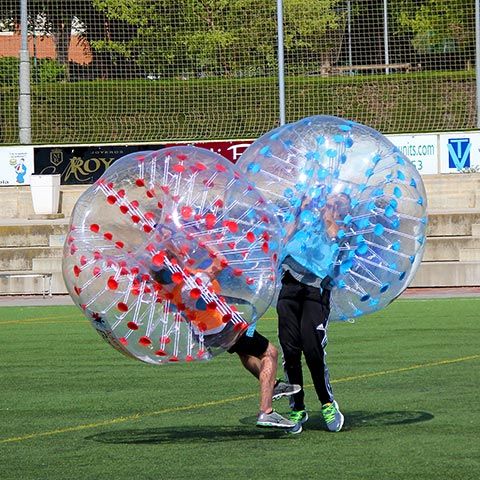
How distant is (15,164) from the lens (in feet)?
90.3

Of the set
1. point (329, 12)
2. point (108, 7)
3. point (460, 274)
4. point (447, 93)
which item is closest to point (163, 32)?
point (108, 7)

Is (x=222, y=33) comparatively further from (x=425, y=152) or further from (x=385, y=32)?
(x=425, y=152)

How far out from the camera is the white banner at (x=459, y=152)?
86.2 ft

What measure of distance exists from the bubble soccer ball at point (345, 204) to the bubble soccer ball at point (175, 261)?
0.45 metres

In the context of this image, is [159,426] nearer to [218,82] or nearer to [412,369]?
[412,369]

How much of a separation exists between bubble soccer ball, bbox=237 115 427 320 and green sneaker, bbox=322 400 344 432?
647 mm

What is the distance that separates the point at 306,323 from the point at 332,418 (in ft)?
2.02

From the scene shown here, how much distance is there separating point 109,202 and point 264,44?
2126 cm

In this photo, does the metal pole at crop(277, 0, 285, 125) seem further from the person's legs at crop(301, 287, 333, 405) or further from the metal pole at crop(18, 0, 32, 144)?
the person's legs at crop(301, 287, 333, 405)

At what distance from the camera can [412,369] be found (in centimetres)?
1261

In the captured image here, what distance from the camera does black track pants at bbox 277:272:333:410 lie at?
894 cm

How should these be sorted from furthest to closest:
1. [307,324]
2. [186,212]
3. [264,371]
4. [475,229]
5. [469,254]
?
1. [475,229]
2. [469,254]
3. [307,324]
4. [264,371]
5. [186,212]

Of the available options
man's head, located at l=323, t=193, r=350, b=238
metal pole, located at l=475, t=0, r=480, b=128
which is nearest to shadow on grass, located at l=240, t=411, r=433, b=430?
man's head, located at l=323, t=193, r=350, b=238

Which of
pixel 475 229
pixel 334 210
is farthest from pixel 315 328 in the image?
pixel 475 229
